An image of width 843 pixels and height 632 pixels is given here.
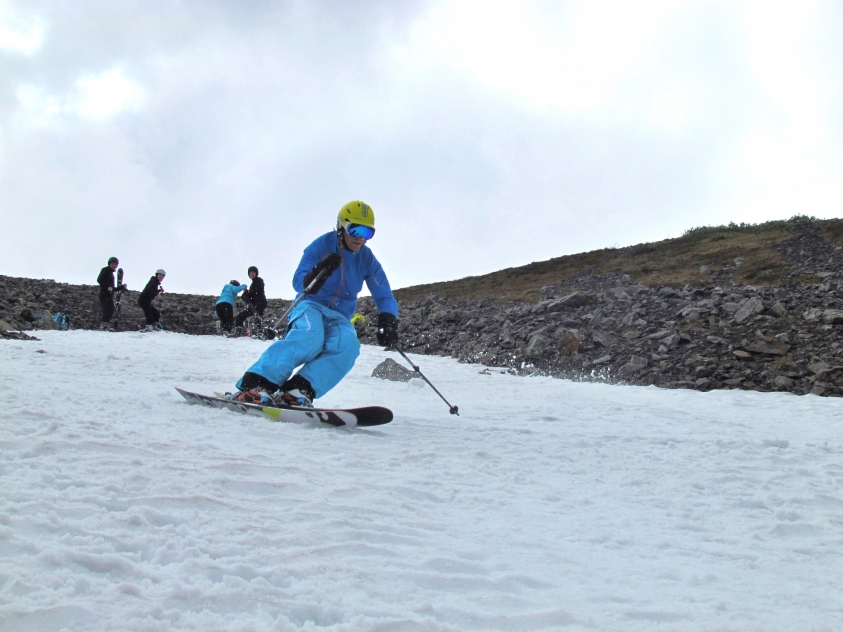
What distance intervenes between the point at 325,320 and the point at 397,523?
11.1 feet

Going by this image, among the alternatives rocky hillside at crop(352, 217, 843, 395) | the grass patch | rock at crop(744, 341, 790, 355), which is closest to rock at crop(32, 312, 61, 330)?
rocky hillside at crop(352, 217, 843, 395)

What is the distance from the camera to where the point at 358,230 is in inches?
228

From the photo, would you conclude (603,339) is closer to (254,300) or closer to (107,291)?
(254,300)

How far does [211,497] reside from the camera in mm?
2633

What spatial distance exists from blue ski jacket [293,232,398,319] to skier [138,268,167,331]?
444 inches

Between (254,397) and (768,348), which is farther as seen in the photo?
(768,348)

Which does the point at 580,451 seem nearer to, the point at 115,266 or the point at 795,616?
the point at 795,616

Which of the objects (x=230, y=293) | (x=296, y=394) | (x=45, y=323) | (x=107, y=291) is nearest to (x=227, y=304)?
(x=230, y=293)

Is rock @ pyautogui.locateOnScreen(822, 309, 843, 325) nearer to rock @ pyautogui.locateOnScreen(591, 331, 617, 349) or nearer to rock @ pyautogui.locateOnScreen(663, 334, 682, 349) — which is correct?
rock @ pyautogui.locateOnScreen(663, 334, 682, 349)

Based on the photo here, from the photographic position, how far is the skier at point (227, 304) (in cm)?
1630

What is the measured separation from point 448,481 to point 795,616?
1806mm

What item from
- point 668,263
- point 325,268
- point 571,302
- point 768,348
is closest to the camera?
point 325,268

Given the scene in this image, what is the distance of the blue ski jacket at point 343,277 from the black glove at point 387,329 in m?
0.10

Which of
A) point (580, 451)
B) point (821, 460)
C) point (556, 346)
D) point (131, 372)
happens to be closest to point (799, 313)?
point (556, 346)
